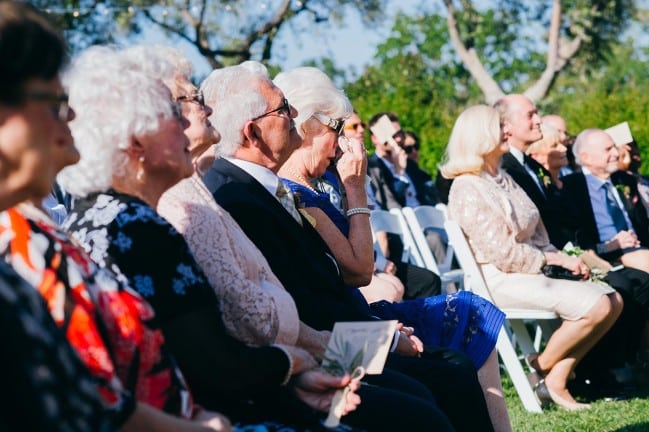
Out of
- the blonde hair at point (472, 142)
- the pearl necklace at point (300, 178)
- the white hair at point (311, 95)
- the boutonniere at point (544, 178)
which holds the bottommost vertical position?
the boutonniere at point (544, 178)

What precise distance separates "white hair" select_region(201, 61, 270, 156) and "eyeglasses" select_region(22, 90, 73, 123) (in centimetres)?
176

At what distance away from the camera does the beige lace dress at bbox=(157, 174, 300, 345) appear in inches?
116

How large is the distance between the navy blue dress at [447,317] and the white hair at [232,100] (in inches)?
24.2

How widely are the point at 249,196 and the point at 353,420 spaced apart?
0.99m

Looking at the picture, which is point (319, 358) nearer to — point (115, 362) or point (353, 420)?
point (353, 420)

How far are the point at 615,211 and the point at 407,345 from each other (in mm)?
4923

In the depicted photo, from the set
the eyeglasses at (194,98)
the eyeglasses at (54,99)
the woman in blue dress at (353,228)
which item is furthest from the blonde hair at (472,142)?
the eyeglasses at (54,99)

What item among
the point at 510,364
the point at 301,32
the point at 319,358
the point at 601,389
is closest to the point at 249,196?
the point at 319,358

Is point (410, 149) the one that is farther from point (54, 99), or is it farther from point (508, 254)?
point (54, 99)

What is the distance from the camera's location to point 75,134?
2717 mm

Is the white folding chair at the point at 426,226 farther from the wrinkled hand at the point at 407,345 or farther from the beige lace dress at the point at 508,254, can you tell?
the wrinkled hand at the point at 407,345

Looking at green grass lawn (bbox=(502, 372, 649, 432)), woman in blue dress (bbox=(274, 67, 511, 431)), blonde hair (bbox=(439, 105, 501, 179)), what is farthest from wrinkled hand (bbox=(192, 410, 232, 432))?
blonde hair (bbox=(439, 105, 501, 179))

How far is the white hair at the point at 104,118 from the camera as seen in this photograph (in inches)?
106

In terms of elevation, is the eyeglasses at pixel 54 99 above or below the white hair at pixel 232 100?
above
